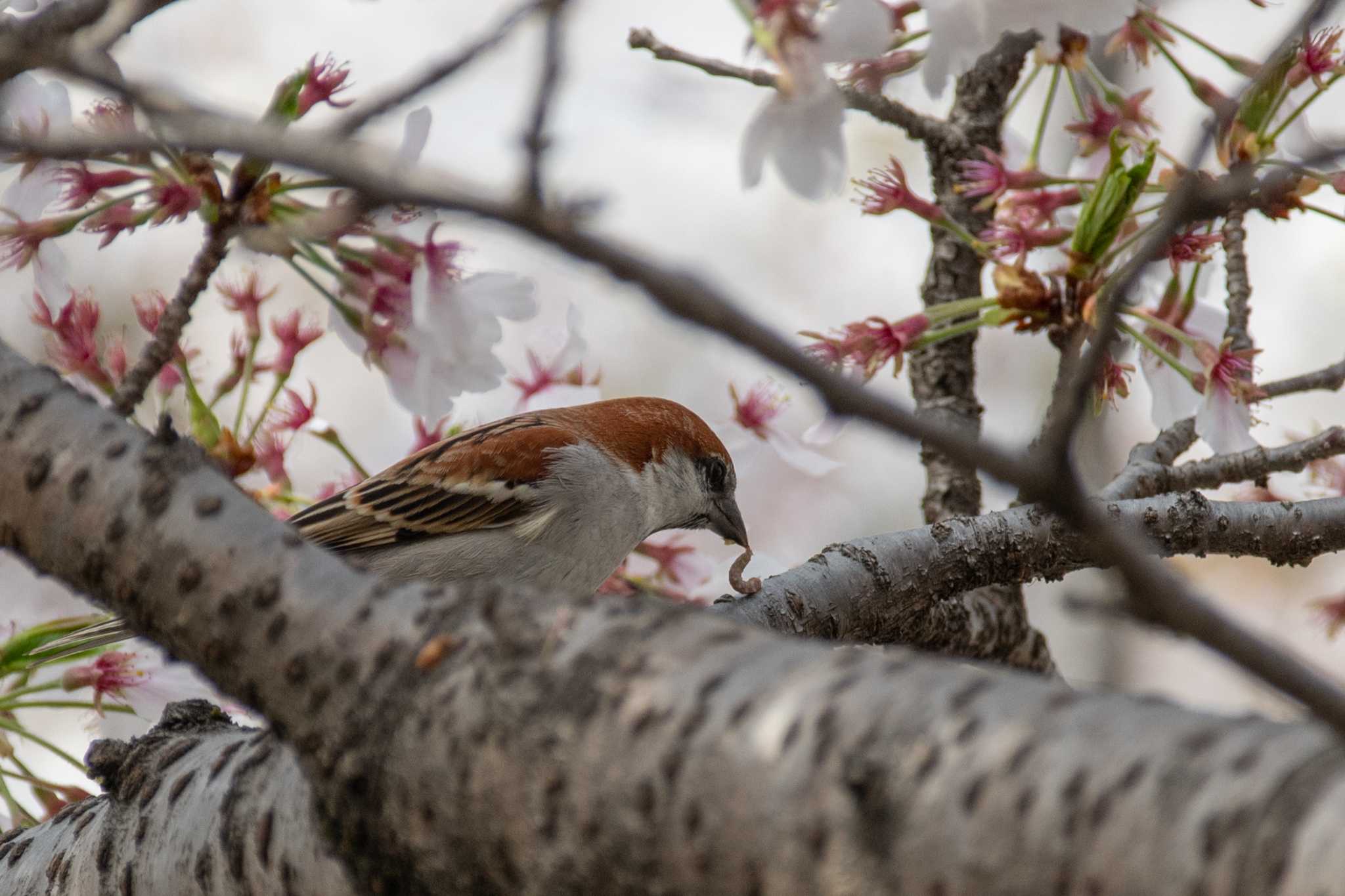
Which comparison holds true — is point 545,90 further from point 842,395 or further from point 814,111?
point 814,111

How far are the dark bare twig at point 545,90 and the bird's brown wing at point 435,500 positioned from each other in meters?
2.07

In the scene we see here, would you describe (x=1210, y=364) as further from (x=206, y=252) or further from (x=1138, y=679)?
(x=1138, y=679)

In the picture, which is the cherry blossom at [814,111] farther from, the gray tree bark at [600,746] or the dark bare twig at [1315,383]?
the dark bare twig at [1315,383]

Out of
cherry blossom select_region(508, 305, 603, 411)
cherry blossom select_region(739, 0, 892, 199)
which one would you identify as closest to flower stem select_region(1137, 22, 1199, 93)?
cherry blossom select_region(739, 0, 892, 199)

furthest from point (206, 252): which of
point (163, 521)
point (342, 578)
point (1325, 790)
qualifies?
point (1325, 790)

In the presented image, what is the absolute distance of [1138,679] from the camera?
7715mm

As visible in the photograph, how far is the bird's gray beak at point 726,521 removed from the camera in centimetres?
344

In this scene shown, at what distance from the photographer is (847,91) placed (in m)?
2.50

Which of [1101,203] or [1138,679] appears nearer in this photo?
[1101,203]

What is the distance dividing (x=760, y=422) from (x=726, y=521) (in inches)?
20.2

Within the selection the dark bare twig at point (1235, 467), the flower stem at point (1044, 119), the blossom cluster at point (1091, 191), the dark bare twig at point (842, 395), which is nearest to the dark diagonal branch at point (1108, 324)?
the dark bare twig at point (842, 395)

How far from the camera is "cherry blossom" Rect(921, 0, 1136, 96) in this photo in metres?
1.80

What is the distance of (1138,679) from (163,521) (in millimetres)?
7339

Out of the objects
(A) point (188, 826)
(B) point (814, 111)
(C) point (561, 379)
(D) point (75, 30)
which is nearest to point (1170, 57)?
(B) point (814, 111)
